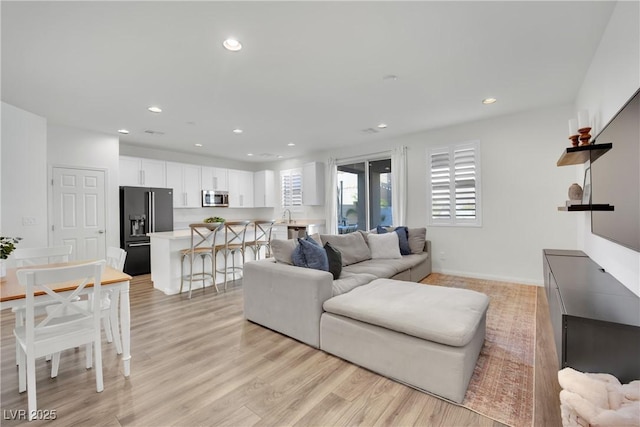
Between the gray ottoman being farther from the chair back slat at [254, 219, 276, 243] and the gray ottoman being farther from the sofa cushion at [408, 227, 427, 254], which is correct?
the chair back slat at [254, 219, 276, 243]

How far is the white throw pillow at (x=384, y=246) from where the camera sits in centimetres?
439

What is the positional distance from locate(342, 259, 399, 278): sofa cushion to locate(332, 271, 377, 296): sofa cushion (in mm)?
160

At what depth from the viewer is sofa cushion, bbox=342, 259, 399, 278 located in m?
3.52

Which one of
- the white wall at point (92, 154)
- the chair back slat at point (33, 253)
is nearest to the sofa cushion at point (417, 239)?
the chair back slat at point (33, 253)

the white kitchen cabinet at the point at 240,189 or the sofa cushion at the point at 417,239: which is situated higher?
the white kitchen cabinet at the point at 240,189

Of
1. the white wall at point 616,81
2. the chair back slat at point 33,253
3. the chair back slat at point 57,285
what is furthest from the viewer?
the chair back slat at point 33,253

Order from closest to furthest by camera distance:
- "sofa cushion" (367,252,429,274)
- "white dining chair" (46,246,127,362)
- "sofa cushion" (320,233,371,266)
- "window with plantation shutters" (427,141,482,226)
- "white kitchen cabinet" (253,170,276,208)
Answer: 1. "white dining chair" (46,246,127,362)
2. "sofa cushion" (367,252,429,274)
3. "sofa cushion" (320,233,371,266)
4. "window with plantation shutters" (427,141,482,226)
5. "white kitchen cabinet" (253,170,276,208)

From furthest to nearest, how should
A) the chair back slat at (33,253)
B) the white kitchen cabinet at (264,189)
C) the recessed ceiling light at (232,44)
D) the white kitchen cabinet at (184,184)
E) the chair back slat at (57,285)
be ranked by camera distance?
1. the white kitchen cabinet at (264,189)
2. the white kitchen cabinet at (184,184)
3. the chair back slat at (33,253)
4. the recessed ceiling light at (232,44)
5. the chair back slat at (57,285)

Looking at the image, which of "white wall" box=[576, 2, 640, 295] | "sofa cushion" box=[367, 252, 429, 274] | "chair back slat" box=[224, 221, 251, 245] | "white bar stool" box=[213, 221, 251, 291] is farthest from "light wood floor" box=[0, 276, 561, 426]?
"chair back slat" box=[224, 221, 251, 245]

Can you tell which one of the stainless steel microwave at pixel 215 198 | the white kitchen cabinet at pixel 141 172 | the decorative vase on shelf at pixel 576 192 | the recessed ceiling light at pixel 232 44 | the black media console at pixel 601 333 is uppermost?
the recessed ceiling light at pixel 232 44

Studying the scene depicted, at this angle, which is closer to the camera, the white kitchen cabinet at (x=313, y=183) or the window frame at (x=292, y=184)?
→ the white kitchen cabinet at (x=313, y=183)

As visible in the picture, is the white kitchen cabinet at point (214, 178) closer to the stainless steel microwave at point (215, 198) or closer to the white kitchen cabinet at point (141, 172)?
the stainless steel microwave at point (215, 198)

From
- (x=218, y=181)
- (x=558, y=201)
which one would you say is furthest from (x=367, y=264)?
(x=218, y=181)

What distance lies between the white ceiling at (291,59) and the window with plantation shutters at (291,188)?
2.97 metres
